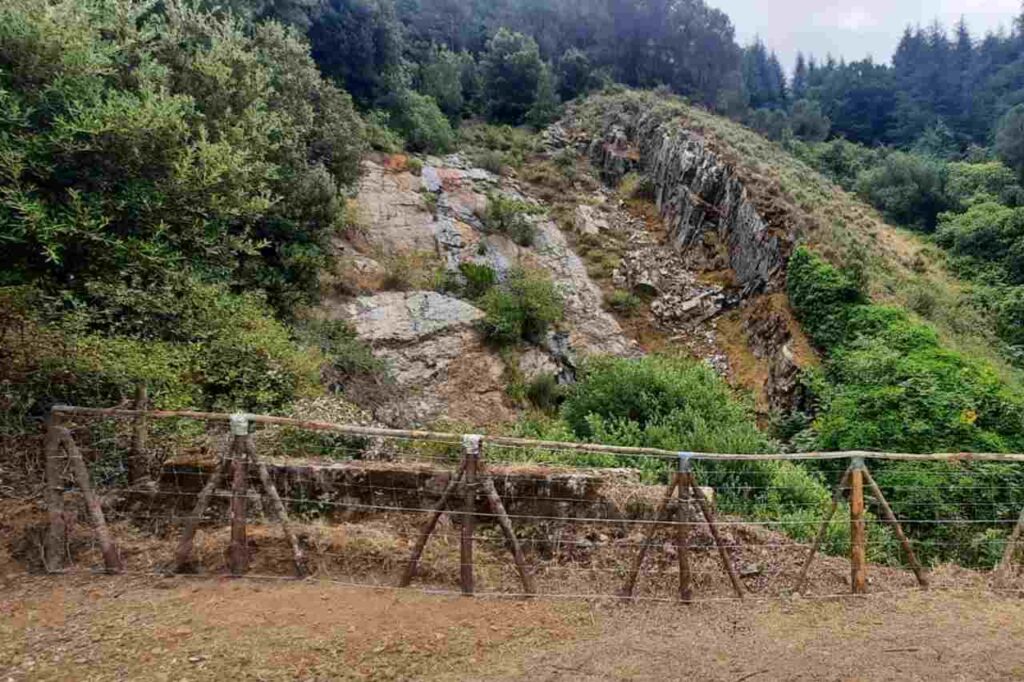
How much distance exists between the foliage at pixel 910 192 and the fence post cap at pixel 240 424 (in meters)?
30.9

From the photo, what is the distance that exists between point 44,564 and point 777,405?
12561mm

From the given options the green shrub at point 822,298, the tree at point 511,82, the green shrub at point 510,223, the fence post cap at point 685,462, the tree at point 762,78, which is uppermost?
the tree at point 762,78

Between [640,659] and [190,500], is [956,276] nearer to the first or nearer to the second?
[640,659]

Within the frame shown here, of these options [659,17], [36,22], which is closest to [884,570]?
[36,22]

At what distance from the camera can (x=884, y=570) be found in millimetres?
5566

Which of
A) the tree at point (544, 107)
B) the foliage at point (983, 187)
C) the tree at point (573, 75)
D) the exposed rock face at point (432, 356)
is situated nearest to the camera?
the exposed rock face at point (432, 356)

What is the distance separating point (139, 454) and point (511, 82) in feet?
94.3

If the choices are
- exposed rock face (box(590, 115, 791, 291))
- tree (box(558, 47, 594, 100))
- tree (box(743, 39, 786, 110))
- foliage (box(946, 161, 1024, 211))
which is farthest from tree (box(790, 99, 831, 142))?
exposed rock face (box(590, 115, 791, 291))

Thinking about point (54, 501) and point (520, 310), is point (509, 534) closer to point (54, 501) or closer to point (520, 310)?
point (54, 501)

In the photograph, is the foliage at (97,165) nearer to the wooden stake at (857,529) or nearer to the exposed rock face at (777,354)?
the wooden stake at (857,529)

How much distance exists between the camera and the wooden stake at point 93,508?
4.47m

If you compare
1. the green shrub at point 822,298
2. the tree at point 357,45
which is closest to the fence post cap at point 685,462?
the green shrub at point 822,298

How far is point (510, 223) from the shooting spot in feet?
59.0

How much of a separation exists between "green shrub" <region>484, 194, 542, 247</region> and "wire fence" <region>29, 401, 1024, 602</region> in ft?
38.3
